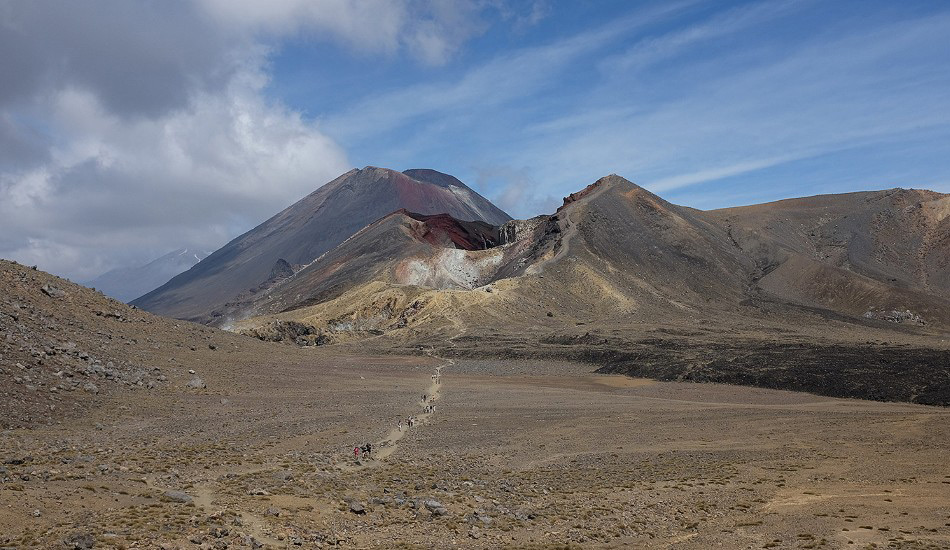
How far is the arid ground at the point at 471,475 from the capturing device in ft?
56.5

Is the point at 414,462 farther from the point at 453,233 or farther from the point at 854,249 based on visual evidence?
the point at 453,233

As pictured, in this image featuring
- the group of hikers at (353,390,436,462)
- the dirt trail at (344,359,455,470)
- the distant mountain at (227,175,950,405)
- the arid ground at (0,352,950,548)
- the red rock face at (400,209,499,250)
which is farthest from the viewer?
the red rock face at (400,209,499,250)

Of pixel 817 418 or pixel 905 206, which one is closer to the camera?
pixel 817 418

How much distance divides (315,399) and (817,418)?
3109 centimetres

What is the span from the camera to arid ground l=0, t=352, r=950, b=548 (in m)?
17.2

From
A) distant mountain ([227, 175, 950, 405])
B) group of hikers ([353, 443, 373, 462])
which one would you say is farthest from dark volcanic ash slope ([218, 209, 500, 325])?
group of hikers ([353, 443, 373, 462])

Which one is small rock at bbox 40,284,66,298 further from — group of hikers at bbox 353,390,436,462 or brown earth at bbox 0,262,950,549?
group of hikers at bbox 353,390,436,462

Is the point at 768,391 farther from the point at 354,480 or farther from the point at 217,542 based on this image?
the point at 217,542

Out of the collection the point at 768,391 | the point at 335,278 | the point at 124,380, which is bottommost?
the point at 768,391

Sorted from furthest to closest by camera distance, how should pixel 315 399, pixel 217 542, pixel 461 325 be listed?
1. pixel 461 325
2. pixel 315 399
3. pixel 217 542

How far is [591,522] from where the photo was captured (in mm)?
19766

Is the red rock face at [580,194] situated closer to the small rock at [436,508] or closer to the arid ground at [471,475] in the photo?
the arid ground at [471,475]

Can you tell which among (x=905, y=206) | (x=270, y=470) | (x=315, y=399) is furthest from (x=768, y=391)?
(x=905, y=206)

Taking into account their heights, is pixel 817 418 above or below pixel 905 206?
below
